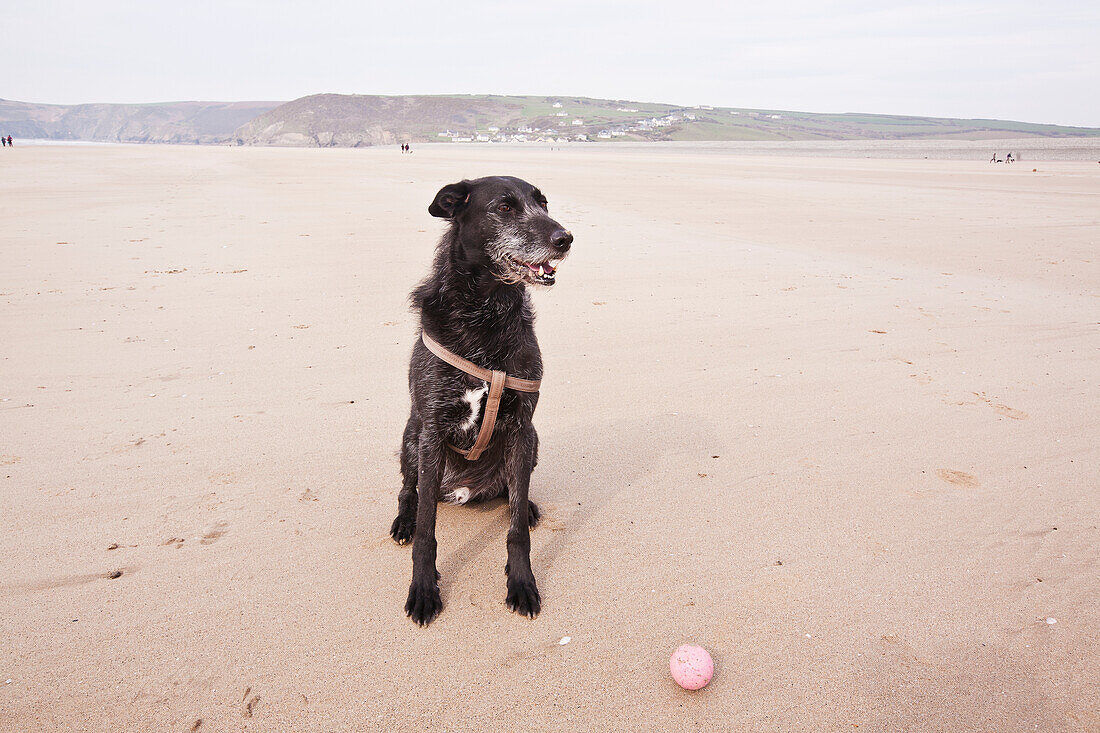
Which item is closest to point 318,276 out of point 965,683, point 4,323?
point 4,323

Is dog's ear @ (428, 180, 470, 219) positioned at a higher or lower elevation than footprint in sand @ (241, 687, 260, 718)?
higher

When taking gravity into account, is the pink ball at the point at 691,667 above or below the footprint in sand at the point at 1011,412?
below

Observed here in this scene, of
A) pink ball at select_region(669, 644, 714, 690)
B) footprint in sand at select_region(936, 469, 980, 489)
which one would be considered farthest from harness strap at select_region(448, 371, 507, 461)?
footprint in sand at select_region(936, 469, 980, 489)

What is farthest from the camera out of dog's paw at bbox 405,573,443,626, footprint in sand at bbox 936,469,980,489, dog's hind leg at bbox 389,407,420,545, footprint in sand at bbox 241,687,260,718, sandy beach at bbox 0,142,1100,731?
footprint in sand at bbox 936,469,980,489

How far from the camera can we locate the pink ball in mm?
2586

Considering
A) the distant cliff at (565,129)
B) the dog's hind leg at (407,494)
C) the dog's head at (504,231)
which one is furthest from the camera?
the distant cliff at (565,129)

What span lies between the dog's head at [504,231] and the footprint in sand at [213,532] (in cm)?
215

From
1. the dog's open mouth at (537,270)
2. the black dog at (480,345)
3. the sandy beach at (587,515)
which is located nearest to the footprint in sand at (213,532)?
the sandy beach at (587,515)

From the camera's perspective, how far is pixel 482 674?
271cm

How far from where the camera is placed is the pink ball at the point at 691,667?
102 inches

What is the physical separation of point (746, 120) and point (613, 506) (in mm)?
218385

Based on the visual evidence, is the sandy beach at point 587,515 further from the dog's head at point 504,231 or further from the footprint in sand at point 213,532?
the dog's head at point 504,231

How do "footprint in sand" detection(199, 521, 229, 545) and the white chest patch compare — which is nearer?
the white chest patch

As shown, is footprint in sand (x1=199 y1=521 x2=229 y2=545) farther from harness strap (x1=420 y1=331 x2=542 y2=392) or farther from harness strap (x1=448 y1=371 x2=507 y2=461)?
harness strap (x1=420 y1=331 x2=542 y2=392)
